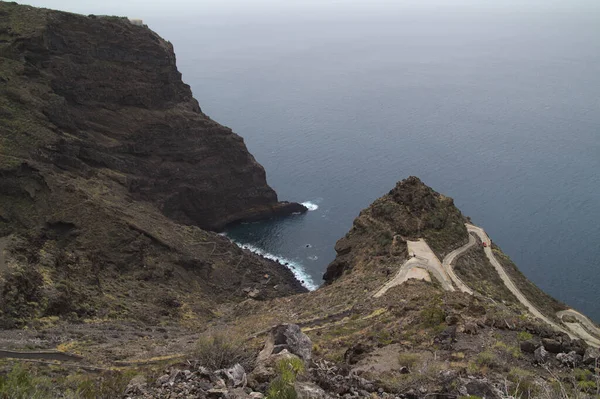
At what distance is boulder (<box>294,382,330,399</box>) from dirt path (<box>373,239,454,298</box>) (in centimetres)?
2810

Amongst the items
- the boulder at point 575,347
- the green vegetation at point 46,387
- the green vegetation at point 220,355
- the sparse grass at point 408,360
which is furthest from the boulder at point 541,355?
the green vegetation at point 46,387

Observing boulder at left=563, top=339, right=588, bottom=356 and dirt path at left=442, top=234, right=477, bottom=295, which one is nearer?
boulder at left=563, top=339, right=588, bottom=356

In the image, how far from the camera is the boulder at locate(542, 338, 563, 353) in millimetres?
27047

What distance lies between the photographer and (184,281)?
69.6 m

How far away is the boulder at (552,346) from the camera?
27047 mm

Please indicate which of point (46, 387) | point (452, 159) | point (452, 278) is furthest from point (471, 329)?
point (452, 159)

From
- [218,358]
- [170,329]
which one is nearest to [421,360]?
[218,358]

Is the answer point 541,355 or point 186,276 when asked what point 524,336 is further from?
point 186,276

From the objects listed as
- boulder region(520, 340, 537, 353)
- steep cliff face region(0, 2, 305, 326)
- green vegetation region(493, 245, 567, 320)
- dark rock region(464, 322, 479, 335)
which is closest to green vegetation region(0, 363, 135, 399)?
dark rock region(464, 322, 479, 335)

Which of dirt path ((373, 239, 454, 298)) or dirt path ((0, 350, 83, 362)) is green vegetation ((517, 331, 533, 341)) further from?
dirt path ((0, 350, 83, 362))

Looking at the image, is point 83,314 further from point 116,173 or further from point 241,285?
point 116,173

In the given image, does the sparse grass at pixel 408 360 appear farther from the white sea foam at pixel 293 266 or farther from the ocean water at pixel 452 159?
the ocean water at pixel 452 159

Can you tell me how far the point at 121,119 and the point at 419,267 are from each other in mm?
56486

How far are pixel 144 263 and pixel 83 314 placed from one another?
17.4m
